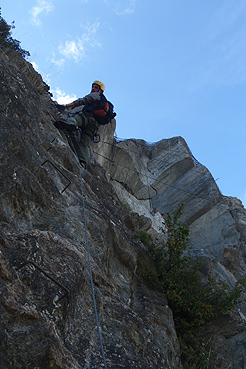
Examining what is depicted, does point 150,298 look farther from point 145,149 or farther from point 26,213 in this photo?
point 145,149

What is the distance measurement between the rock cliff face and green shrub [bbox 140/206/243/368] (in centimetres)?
39

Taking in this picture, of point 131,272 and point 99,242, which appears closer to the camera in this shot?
point 99,242

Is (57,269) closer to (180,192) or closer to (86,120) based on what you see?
(86,120)

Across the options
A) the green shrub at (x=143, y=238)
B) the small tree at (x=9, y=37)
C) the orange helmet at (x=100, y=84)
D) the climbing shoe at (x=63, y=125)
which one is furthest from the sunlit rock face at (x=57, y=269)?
the small tree at (x=9, y=37)

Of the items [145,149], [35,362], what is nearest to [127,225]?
[35,362]

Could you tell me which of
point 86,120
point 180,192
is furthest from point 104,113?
point 180,192

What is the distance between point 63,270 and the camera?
189 inches

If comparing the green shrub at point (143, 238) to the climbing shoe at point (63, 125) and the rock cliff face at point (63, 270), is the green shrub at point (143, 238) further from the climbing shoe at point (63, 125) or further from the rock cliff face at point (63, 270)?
the climbing shoe at point (63, 125)

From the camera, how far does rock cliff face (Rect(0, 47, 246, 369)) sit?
3.66 metres

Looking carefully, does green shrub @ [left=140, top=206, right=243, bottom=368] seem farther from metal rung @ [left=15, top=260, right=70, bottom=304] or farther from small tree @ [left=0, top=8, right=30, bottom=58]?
small tree @ [left=0, top=8, right=30, bottom=58]

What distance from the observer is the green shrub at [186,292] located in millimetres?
8438

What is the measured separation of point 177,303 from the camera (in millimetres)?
8523

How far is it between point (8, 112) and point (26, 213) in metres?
1.79

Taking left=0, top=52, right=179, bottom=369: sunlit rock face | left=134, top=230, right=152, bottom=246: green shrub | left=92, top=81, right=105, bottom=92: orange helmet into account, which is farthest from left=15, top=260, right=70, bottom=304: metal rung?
left=92, top=81, right=105, bottom=92: orange helmet
